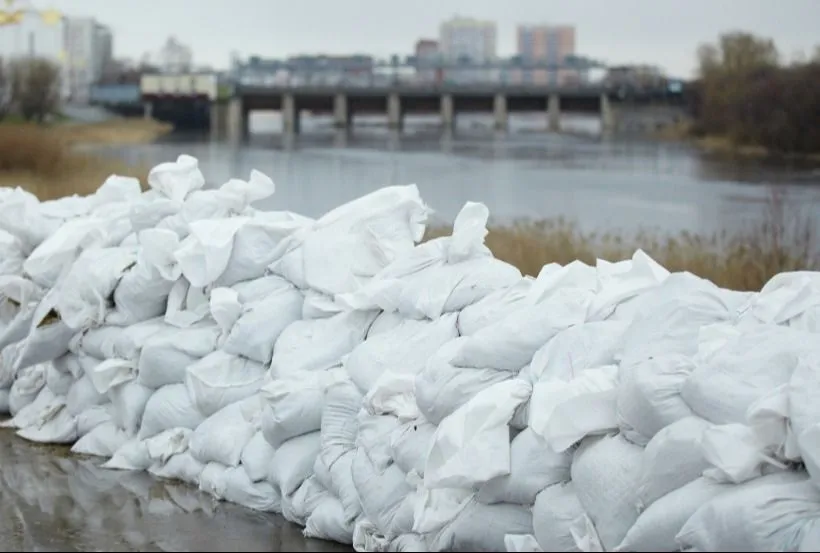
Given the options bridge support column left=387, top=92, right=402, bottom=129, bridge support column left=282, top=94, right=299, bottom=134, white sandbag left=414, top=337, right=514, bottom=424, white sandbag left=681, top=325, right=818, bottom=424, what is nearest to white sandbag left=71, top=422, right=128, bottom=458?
white sandbag left=414, top=337, right=514, bottom=424

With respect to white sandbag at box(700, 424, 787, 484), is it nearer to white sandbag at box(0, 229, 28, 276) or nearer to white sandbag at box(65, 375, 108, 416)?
white sandbag at box(65, 375, 108, 416)

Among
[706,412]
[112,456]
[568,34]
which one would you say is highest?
[568,34]

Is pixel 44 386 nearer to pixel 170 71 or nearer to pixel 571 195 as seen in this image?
pixel 571 195

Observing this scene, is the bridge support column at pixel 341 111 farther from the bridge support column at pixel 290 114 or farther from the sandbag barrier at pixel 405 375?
the sandbag barrier at pixel 405 375

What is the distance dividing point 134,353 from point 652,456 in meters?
2.34

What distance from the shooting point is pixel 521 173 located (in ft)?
37.7

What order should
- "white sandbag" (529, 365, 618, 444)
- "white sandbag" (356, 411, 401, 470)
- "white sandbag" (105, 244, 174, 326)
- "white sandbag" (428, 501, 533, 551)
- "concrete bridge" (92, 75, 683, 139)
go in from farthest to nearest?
"concrete bridge" (92, 75, 683, 139), "white sandbag" (105, 244, 174, 326), "white sandbag" (356, 411, 401, 470), "white sandbag" (428, 501, 533, 551), "white sandbag" (529, 365, 618, 444)

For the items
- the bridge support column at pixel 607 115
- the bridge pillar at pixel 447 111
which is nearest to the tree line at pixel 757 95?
the bridge support column at pixel 607 115

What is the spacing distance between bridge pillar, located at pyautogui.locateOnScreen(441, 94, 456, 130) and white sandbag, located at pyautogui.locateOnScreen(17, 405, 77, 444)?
20.3 feet

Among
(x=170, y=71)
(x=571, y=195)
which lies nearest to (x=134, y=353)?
(x=571, y=195)

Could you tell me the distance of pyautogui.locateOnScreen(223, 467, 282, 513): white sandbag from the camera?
3684 millimetres

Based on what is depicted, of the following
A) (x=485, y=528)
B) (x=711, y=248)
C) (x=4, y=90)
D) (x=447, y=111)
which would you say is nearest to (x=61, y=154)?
(x=4, y=90)

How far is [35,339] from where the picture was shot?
4824 millimetres

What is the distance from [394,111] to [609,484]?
8675mm
